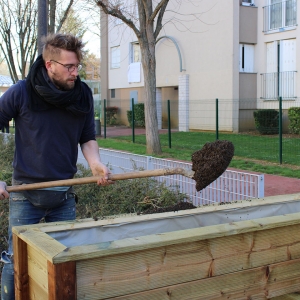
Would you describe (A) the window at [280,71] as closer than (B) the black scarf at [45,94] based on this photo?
No

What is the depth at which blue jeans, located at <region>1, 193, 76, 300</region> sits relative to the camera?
9.43 ft

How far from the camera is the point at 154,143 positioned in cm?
1324

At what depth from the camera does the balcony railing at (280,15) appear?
62.3ft

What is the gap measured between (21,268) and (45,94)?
3.41ft

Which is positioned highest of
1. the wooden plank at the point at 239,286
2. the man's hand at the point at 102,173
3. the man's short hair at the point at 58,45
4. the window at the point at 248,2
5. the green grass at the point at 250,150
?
the window at the point at 248,2

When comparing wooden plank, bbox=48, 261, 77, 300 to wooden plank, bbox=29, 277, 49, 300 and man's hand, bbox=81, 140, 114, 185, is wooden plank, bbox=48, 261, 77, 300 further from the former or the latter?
man's hand, bbox=81, 140, 114, 185

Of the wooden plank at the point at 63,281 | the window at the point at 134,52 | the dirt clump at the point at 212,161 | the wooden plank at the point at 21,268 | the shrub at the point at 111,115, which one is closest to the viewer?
the wooden plank at the point at 63,281

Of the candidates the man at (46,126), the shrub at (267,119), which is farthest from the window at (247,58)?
the man at (46,126)

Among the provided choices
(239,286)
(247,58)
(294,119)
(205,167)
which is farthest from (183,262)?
(247,58)

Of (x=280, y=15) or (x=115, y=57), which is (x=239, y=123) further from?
(x=115, y=57)

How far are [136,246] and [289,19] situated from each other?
18916mm

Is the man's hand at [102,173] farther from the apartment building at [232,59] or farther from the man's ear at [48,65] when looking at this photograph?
the apartment building at [232,59]

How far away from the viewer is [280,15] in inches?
766

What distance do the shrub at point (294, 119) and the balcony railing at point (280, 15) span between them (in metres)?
3.83
